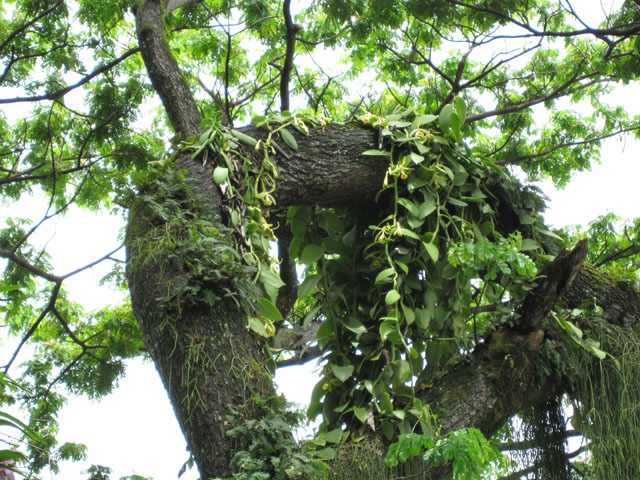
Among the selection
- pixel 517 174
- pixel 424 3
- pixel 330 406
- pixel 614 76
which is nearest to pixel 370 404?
pixel 330 406

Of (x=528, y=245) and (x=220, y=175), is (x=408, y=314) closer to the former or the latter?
(x=528, y=245)

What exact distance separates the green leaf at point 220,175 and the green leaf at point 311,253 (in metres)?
0.44

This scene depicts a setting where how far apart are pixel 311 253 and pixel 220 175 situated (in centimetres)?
47

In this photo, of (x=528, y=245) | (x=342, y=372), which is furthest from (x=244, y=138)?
(x=528, y=245)

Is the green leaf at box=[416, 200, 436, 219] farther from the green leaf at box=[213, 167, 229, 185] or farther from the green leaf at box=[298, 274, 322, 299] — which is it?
the green leaf at box=[213, 167, 229, 185]

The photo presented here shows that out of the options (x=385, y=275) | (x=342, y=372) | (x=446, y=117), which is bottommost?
(x=342, y=372)

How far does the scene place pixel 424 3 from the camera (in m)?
3.14

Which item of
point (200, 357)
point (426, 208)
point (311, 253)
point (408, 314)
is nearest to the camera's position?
point (200, 357)

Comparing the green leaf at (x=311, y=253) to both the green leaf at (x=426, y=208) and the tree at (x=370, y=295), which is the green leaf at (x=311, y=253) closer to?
the tree at (x=370, y=295)

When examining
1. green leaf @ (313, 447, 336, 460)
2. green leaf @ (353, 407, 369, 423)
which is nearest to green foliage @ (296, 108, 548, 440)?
green leaf @ (353, 407, 369, 423)

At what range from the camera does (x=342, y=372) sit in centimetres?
169

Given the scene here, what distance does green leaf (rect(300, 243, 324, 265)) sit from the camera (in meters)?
1.99

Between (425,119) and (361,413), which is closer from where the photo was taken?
(361,413)

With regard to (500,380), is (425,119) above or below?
above
